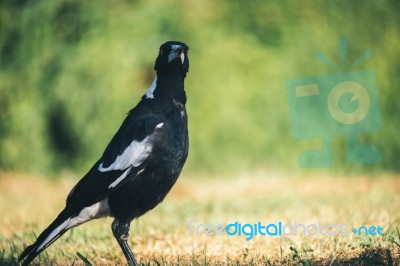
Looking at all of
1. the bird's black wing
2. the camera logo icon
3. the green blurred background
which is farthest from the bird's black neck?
the green blurred background

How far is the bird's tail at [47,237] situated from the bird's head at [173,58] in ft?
3.41

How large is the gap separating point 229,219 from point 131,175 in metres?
1.76

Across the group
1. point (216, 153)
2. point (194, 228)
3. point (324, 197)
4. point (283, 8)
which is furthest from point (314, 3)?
point (194, 228)

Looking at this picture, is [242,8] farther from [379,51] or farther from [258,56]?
[379,51]

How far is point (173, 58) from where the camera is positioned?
11.9 feet

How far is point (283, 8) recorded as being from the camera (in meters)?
8.19

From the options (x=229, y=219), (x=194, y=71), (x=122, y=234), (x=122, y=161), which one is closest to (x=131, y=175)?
(x=122, y=161)

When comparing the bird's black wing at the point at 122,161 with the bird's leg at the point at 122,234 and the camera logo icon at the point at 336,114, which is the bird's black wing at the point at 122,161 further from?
the camera logo icon at the point at 336,114

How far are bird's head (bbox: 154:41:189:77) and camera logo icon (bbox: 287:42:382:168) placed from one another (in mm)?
4199

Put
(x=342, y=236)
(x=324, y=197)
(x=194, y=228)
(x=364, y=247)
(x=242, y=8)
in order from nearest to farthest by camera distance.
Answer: (x=364, y=247) → (x=342, y=236) → (x=194, y=228) → (x=324, y=197) → (x=242, y=8)

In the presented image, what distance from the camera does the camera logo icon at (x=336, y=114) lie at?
757cm

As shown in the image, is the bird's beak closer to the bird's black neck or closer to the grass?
the bird's black neck

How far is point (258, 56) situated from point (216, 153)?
1.46m

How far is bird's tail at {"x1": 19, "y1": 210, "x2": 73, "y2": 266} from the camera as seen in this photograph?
3242mm
